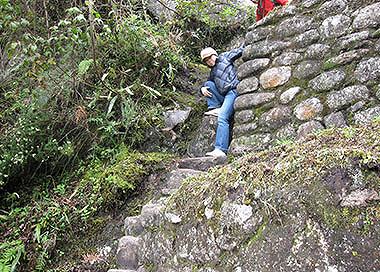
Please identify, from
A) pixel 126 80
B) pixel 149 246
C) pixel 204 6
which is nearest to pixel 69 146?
pixel 126 80

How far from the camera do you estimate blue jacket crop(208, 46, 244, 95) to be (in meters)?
4.55

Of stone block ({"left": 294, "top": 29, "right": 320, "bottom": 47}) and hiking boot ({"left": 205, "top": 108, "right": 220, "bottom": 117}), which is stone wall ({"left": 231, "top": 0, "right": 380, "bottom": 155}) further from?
hiking boot ({"left": 205, "top": 108, "right": 220, "bottom": 117})

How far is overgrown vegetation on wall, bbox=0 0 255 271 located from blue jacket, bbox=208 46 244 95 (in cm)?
77

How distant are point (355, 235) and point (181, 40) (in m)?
5.17

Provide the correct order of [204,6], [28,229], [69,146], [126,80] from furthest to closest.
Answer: [204,6], [126,80], [69,146], [28,229]

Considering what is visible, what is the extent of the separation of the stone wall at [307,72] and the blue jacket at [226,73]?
396 mm

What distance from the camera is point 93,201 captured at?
3.85 metres

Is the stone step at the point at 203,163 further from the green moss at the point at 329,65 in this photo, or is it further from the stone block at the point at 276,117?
the green moss at the point at 329,65

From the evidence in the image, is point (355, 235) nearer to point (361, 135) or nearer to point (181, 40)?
point (361, 135)

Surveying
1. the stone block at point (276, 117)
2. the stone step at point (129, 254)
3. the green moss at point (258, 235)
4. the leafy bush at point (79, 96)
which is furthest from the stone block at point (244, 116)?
the green moss at point (258, 235)

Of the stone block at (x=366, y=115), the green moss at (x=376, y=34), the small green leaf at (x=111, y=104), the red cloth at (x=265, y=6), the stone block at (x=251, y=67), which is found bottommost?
the stone block at (x=366, y=115)

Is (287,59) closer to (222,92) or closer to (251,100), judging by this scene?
(251,100)

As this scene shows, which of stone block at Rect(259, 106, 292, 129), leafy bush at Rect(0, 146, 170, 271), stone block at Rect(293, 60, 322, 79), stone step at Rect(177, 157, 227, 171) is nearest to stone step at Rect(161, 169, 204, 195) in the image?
stone step at Rect(177, 157, 227, 171)

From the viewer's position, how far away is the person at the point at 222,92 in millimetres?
4199
